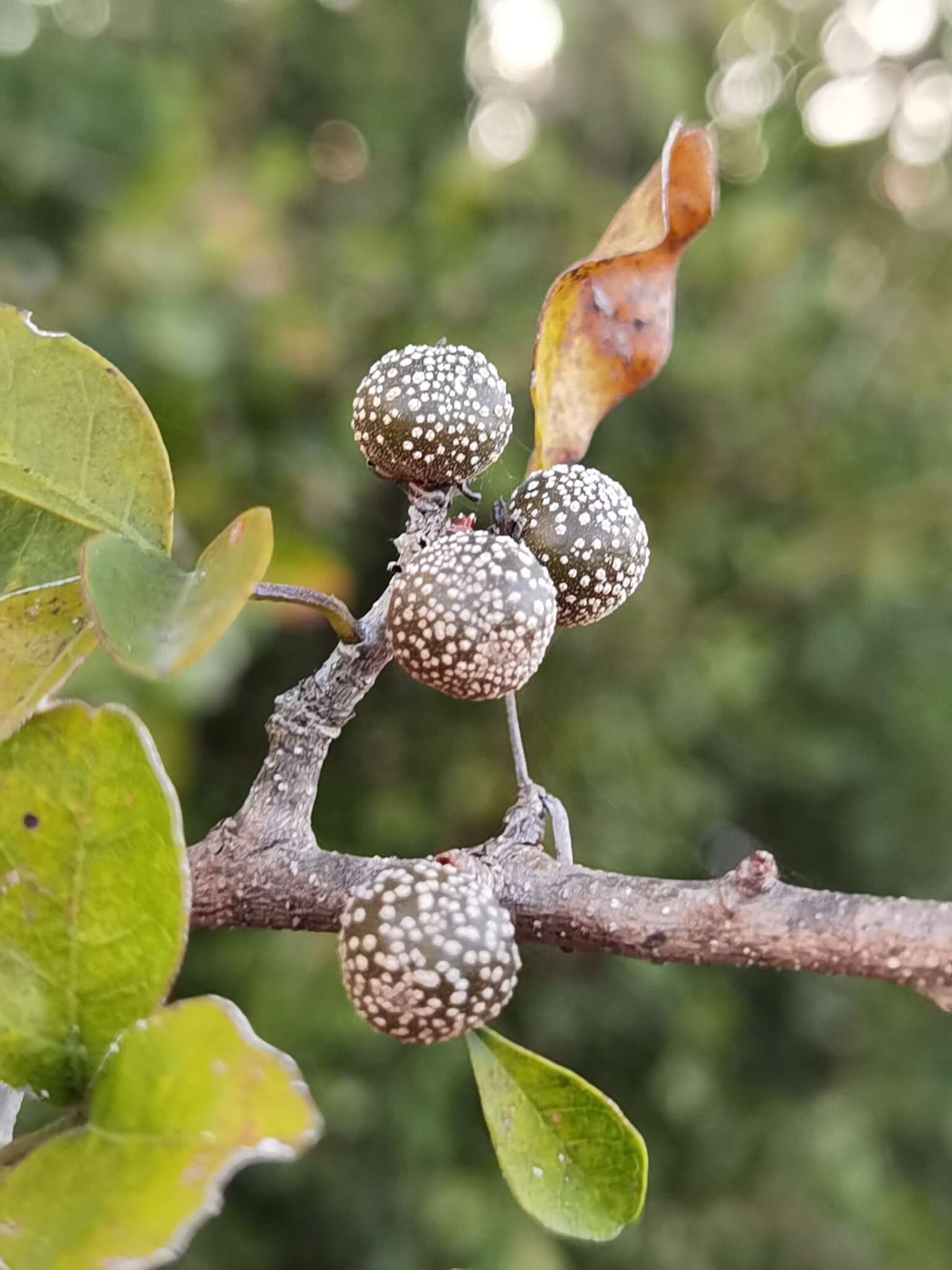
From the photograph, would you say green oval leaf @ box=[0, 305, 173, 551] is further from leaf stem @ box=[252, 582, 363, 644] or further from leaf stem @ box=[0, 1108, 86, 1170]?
leaf stem @ box=[0, 1108, 86, 1170]

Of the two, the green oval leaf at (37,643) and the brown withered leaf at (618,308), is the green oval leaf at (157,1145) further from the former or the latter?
the brown withered leaf at (618,308)

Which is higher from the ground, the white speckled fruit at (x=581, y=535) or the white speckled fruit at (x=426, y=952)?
the white speckled fruit at (x=581, y=535)

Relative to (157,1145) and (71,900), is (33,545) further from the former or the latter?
(157,1145)

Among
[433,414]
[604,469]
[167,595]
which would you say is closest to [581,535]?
[433,414]

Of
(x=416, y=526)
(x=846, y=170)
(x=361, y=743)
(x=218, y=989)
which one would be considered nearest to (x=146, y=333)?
(x=361, y=743)

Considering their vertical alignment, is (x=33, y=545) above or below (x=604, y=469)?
above

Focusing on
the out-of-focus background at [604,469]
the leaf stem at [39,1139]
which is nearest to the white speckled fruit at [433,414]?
the leaf stem at [39,1139]
